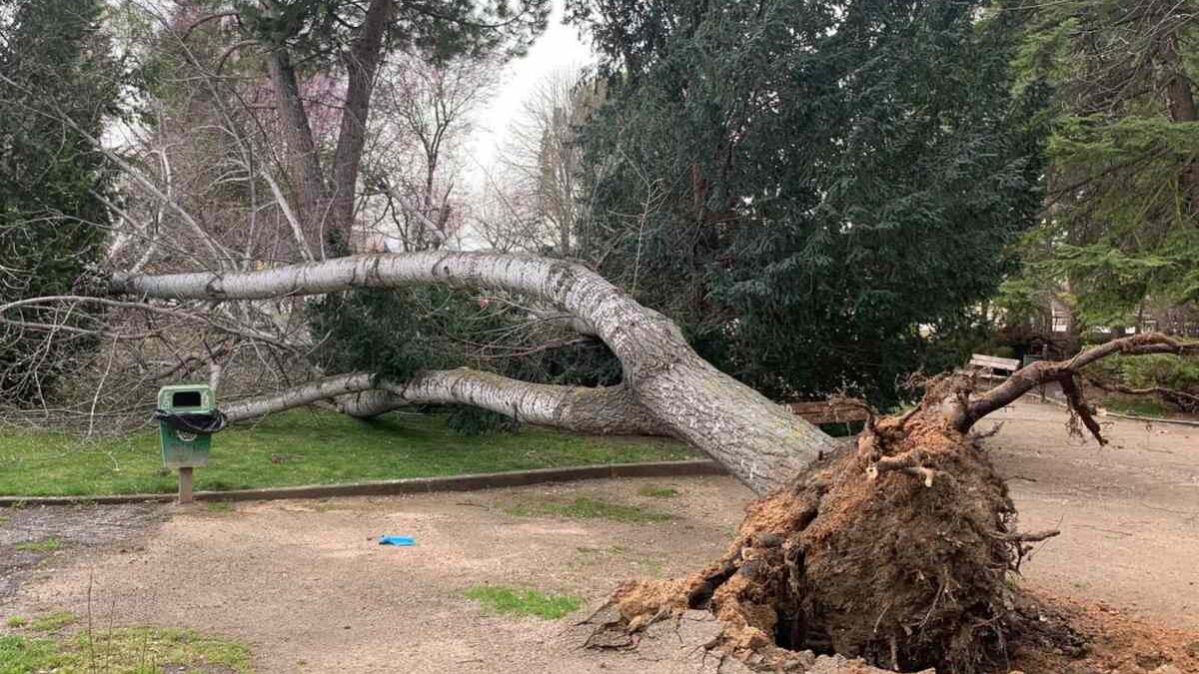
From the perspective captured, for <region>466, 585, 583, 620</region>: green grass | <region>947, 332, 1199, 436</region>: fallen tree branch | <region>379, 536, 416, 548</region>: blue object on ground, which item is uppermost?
<region>947, 332, 1199, 436</region>: fallen tree branch

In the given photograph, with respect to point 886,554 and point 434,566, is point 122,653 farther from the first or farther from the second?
point 886,554

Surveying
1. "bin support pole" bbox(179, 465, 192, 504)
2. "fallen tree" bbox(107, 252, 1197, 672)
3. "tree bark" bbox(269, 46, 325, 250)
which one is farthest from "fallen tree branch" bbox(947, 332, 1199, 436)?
"tree bark" bbox(269, 46, 325, 250)

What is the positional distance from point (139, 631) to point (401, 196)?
8.05 m

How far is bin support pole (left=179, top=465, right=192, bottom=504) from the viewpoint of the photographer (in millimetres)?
7645

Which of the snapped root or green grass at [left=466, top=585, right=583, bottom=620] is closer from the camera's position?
the snapped root

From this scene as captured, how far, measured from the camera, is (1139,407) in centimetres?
1889

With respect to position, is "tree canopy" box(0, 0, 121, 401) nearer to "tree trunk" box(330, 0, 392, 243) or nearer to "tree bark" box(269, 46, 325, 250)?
"tree bark" box(269, 46, 325, 250)

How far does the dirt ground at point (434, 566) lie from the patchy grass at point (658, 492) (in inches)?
3.6

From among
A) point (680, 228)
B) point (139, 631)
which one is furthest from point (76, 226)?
point (139, 631)

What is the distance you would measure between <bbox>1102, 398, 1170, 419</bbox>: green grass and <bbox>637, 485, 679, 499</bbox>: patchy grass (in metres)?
12.7

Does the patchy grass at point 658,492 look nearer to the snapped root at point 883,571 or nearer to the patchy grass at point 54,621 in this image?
A: the snapped root at point 883,571

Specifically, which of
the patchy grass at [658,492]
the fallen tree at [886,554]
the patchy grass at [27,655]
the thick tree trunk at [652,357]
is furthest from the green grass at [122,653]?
the patchy grass at [658,492]

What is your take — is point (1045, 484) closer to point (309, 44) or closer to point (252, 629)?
point (252, 629)

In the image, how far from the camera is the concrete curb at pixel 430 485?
7.66 m
